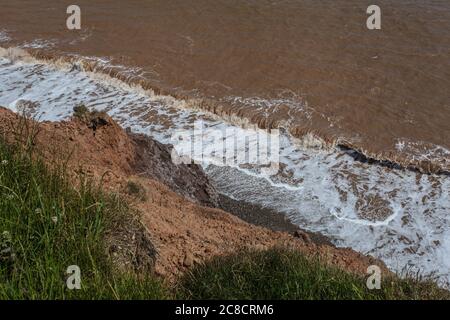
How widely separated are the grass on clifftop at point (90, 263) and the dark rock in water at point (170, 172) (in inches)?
137

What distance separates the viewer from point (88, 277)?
4375mm

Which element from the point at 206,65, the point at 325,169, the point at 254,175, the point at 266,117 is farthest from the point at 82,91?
the point at 325,169

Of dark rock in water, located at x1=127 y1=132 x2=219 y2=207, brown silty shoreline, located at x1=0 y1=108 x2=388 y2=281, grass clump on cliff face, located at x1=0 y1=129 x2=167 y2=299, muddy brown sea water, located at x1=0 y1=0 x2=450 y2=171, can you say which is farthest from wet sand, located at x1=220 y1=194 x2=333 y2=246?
grass clump on cliff face, located at x1=0 y1=129 x2=167 y2=299

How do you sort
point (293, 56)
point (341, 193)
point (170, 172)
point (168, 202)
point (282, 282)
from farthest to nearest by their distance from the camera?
point (293, 56)
point (341, 193)
point (170, 172)
point (168, 202)
point (282, 282)

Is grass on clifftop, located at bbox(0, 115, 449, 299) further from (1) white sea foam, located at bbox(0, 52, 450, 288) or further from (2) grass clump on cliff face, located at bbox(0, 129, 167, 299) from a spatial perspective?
(1) white sea foam, located at bbox(0, 52, 450, 288)

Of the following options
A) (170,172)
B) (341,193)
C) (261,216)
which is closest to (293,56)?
(341,193)

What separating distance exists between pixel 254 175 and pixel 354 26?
7.27 meters

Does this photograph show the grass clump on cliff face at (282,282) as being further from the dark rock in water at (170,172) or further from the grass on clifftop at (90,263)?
the dark rock in water at (170,172)

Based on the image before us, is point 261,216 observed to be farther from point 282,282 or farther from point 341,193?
point 282,282

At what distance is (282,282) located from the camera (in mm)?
5043

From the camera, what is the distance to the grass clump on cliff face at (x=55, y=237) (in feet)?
13.6

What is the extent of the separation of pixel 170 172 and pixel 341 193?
3.25 metres

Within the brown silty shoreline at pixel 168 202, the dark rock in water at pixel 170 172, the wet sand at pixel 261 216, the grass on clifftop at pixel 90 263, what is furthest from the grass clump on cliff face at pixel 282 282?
the wet sand at pixel 261 216

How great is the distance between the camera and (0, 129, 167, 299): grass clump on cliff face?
4.15 m
